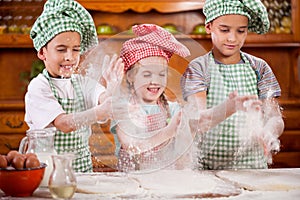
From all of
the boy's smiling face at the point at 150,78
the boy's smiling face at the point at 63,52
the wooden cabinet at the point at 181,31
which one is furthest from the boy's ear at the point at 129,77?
the wooden cabinet at the point at 181,31

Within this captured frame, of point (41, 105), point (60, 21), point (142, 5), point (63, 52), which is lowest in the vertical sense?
point (41, 105)

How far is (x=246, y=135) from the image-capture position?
2.04m

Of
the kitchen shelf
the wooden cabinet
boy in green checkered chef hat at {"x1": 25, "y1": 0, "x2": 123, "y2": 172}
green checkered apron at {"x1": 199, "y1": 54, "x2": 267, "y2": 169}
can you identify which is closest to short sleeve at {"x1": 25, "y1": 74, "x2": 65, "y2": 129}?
boy in green checkered chef hat at {"x1": 25, "y1": 0, "x2": 123, "y2": 172}

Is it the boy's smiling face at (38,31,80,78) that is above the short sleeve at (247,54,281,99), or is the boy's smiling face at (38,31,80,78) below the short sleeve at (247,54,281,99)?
above

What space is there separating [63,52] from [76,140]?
32 cm

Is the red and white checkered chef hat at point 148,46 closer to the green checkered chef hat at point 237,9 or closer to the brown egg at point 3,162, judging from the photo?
the green checkered chef hat at point 237,9

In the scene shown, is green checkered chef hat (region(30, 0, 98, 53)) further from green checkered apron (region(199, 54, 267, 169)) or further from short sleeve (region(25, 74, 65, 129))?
green checkered apron (region(199, 54, 267, 169))

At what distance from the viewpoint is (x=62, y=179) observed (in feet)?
4.46

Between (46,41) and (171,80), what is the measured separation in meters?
0.48

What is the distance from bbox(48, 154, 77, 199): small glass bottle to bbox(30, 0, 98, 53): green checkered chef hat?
2.22 ft

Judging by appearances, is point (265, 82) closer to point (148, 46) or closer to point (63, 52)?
point (148, 46)

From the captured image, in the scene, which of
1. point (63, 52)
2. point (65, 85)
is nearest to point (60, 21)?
point (63, 52)

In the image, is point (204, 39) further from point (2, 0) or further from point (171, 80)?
point (171, 80)

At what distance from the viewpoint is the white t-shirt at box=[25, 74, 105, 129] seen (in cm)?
189
